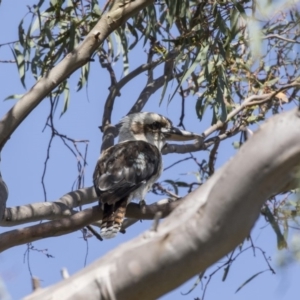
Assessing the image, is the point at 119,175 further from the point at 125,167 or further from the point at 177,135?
the point at 177,135

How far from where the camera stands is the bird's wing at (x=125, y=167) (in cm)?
499

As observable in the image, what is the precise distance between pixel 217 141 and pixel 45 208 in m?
1.16

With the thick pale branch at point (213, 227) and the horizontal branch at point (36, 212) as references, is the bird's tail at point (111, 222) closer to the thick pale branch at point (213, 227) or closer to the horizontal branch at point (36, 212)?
the horizontal branch at point (36, 212)

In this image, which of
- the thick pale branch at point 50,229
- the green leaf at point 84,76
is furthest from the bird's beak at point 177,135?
the thick pale branch at point 50,229

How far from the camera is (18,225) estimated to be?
4.25 meters

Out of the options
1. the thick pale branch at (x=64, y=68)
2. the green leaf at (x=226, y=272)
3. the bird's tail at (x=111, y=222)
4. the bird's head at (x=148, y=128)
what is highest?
the bird's head at (x=148, y=128)

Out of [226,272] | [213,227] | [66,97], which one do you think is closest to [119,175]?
[66,97]

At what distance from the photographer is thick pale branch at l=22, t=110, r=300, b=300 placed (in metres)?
1.95

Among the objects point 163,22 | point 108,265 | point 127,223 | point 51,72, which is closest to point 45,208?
point 51,72

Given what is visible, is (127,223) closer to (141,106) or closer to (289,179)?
(141,106)

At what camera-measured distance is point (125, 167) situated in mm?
5344

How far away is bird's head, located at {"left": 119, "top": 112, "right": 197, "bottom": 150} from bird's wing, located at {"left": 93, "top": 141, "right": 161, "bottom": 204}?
0.76 feet

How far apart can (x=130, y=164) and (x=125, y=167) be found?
51 mm

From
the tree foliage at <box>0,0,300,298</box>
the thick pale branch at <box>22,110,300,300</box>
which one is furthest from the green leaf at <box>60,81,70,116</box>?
the thick pale branch at <box>22,110,300,300</box>
